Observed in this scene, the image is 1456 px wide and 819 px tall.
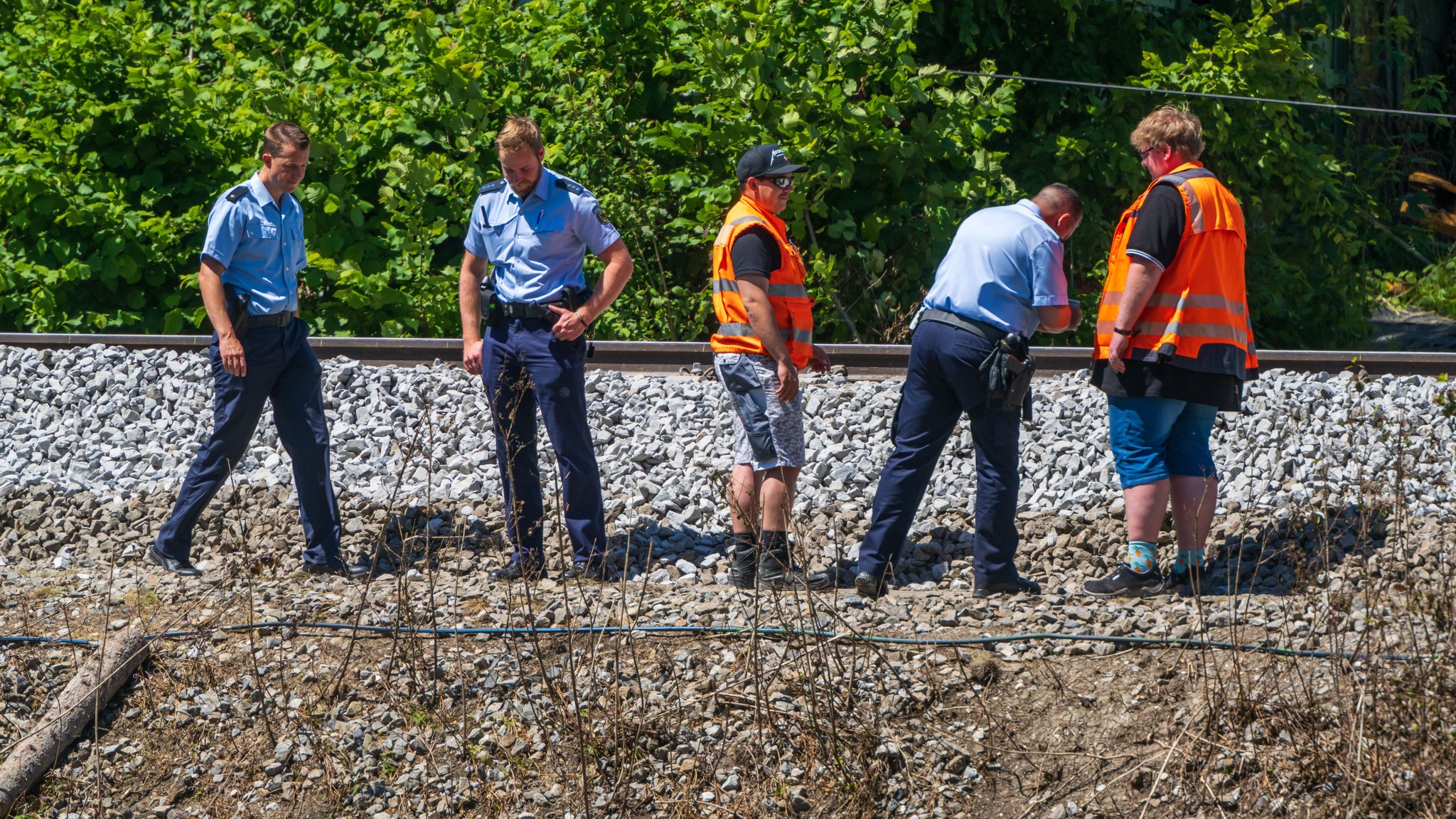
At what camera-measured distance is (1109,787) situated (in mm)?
4195

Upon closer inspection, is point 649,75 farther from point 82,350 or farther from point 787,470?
point 787,470

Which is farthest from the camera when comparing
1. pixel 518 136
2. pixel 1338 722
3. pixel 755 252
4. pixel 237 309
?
pixel 237 309

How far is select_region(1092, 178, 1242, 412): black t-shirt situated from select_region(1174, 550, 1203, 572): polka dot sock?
1.87ft

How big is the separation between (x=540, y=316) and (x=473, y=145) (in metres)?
4.56

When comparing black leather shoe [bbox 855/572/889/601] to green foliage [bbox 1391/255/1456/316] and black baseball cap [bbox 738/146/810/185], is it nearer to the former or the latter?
black baseball cap [bbox 738/146/810/185]

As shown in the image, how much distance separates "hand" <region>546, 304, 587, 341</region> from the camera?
562 centimetres

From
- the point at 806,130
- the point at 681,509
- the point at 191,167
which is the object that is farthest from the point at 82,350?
the point at 806,130

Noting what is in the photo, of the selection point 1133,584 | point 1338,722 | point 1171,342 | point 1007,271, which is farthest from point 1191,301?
point 1338,722

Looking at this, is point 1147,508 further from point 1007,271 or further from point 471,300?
point 471,300

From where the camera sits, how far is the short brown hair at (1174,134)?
17.4 feet

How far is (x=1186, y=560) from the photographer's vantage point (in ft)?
18.0

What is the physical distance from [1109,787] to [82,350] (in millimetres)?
6540

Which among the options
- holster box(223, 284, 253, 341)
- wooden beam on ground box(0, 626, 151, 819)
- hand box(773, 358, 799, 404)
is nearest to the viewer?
wooden beam on ground box(0, 626, 151, 819)

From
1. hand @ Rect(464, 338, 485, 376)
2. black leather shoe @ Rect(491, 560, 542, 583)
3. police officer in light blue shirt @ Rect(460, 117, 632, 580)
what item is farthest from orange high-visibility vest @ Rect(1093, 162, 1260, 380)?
hand @ Rect(464, 338, 485, 376)
